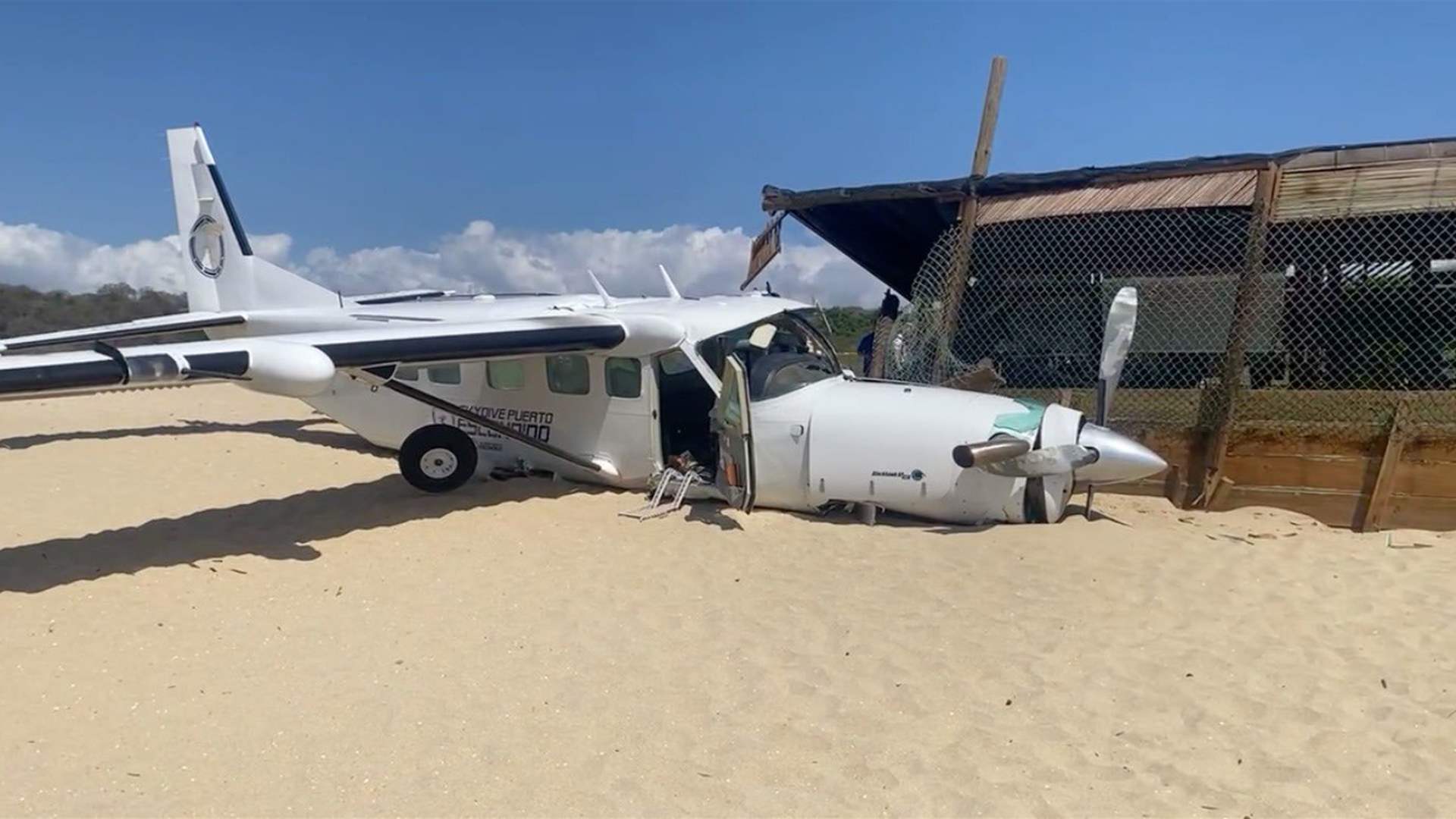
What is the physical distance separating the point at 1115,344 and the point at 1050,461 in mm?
1363

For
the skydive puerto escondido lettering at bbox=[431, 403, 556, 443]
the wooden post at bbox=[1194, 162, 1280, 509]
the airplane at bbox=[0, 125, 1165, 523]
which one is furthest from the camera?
the skydive puerto escondido lettering at bbox=[431, 403, 556, 443]

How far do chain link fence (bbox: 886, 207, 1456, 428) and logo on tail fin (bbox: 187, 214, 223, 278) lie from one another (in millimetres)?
9841

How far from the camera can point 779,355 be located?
27.6 feet

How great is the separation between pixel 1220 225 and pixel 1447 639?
6.61 m

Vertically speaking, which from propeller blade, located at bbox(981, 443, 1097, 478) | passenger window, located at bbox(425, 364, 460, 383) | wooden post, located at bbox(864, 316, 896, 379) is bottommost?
propeller blade, located at bbox(981, 443, 1097, 478)

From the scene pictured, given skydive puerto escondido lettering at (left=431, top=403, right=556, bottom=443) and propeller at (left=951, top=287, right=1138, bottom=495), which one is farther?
skydive puerto escondido lettering at (left=431, top=403, right=556, bottom=443)

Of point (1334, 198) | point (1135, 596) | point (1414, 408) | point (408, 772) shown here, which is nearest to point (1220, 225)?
point (1334, 198)

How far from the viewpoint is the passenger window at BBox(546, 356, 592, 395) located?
8.77m

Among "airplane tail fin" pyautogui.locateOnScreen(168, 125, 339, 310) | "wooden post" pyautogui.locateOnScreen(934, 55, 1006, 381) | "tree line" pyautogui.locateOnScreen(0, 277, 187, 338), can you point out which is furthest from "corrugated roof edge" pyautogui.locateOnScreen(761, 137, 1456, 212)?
"tree line" pyautogui.locateOnScreen(0, 277, 187, 338)

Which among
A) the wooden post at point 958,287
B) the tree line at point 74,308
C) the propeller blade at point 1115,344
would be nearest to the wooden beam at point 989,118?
the wooden post at point 958,287

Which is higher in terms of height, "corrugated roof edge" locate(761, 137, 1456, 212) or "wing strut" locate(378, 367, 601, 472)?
"corrugated roof edge" locate(761, 137, 1456, 212)

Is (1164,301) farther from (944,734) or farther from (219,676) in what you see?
(219,676)

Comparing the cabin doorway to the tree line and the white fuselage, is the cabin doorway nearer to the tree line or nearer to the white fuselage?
the white fuselage

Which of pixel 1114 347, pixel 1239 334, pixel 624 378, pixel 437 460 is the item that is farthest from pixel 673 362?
pixel 1239 334
